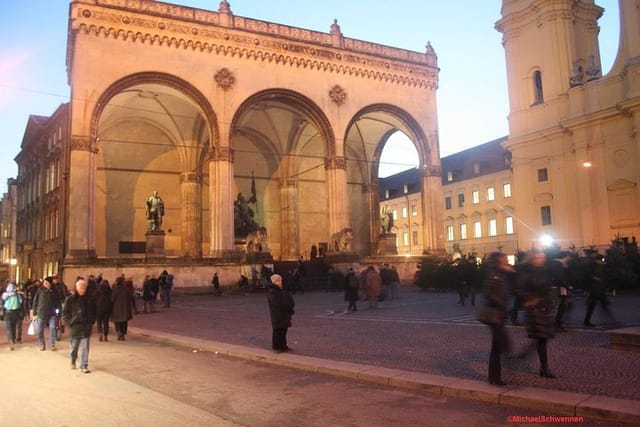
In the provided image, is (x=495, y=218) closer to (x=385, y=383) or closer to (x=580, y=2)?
(x=580, y=2)

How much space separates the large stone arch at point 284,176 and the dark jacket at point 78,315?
31.2 m

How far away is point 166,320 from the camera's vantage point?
17.5 m

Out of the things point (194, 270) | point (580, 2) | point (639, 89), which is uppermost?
point (580, 2)

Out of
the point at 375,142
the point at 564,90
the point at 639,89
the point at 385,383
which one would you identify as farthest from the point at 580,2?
the point at 385,383

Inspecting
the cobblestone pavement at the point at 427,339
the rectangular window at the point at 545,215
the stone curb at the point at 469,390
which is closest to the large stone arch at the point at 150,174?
the cobblestone pavement at the point at 427,339

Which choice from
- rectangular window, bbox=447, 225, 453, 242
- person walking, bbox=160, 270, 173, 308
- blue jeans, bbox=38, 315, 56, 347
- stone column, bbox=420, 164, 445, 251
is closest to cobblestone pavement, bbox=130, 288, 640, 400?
person walking, bbox=160, 270, 173, 308

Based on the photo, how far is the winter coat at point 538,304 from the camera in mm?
6691

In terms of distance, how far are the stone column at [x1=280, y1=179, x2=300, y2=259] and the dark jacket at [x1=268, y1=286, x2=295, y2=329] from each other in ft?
102

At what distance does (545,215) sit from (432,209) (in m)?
8.72

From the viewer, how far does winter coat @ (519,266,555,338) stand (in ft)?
22.0

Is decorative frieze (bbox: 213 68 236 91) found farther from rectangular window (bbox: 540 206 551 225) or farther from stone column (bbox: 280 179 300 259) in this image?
rectangular window (bbox: 540 206 551 225)

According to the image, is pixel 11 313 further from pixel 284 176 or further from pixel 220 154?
pixel 284 176

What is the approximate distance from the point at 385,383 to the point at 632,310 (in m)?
10.1

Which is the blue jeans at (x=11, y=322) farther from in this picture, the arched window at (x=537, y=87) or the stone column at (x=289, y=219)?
the arched window at (x=537, y=87)
